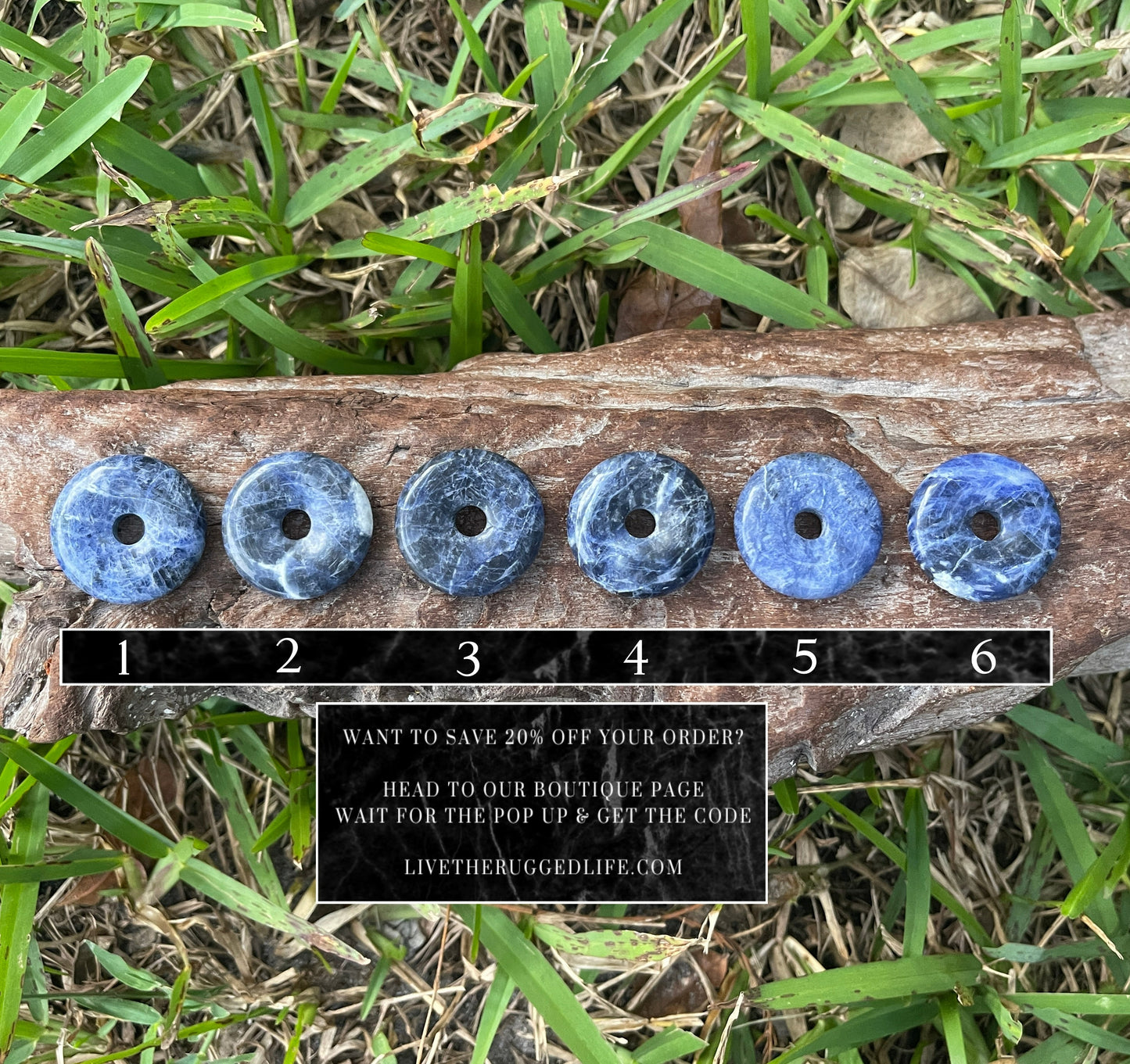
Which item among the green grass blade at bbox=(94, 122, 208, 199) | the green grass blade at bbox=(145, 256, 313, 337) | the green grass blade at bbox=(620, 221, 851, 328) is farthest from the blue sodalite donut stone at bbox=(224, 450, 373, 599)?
the green grass blade at bbox=(620, 221, 851, 328)

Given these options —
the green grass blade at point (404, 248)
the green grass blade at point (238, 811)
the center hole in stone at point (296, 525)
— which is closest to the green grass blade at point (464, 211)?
the green grass blade at point (404, 248)

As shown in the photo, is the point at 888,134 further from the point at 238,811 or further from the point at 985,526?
the point at 238,811

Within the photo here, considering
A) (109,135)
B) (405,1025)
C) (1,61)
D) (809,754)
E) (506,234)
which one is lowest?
(405,1025)

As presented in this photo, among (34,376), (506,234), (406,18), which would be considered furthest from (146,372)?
(406,18)

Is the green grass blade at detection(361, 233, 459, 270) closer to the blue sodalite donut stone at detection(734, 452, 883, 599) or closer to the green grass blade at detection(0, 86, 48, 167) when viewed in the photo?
the green grass blade at detection(0, 86, 48, 167)

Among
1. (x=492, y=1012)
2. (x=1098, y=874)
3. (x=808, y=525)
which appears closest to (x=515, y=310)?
(x=808, y=525)

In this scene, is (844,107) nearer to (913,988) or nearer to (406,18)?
(406,18)

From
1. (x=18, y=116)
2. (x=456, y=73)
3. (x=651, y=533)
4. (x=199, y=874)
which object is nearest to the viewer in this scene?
(x=651, y=533)
